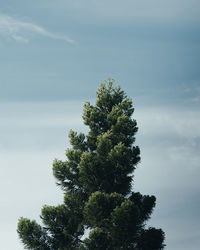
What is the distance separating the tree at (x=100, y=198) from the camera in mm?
24047

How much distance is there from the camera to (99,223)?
A: 24.6 metres

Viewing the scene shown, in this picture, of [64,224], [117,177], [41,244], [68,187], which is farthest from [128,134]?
[41,244]

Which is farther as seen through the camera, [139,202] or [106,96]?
[106,96]

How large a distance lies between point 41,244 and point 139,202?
751 centimetres

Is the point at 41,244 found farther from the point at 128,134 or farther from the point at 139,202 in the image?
the point at 128,134

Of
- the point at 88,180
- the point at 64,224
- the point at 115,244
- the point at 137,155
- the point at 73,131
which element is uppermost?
the point at 73,131

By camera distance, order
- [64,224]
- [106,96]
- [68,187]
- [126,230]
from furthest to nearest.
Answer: [106,96]
[68,187]
[64,224]
[126,230]

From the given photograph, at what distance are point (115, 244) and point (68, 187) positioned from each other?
5726 mm

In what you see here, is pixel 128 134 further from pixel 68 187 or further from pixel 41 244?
pixel 41 244

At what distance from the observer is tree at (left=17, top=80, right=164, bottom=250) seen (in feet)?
78.9

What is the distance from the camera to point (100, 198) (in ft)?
79.4

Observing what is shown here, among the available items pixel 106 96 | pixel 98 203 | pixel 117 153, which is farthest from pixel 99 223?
pixel 106 96

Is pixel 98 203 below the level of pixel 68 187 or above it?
below

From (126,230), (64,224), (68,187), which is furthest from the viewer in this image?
(68,187)
